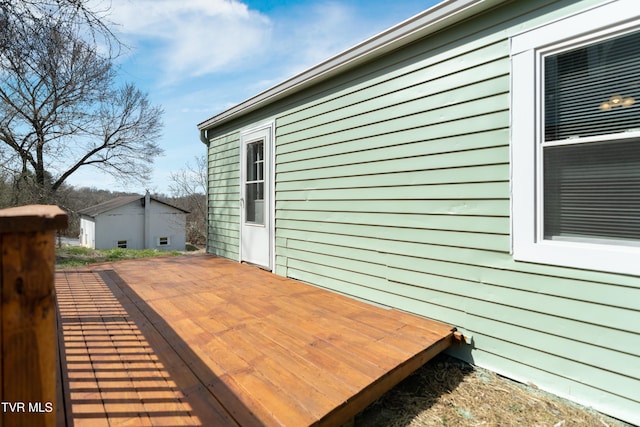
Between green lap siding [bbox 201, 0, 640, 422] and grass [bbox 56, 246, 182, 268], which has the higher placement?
green lap siding [bbox 201, 0, 640, 422]

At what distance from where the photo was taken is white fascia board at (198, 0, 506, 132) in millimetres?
2344

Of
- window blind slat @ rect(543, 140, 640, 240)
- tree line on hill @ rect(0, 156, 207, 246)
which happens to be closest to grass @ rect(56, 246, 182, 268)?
tree line on hill @ rect(0, 156, 207, 246)

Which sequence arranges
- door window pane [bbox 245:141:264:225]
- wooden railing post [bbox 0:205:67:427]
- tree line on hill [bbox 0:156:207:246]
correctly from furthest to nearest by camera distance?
tree line on hill [bbox 0:156:207:246] → door window pane [bbox 245:141:264:225] → wooden railing post [bbox 0:205:67:427]

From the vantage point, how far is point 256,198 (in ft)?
16.1

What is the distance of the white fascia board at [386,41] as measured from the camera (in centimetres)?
234

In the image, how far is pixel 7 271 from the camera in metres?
0.82

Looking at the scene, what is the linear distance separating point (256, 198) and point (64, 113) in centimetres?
1034

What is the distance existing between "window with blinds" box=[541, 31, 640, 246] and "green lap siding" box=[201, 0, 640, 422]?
241mm

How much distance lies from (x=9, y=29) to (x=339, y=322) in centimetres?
431

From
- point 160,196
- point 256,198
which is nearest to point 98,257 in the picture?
point 256,198

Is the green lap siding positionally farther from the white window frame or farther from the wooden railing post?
the wooden railing post

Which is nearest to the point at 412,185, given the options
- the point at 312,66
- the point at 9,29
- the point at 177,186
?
the point at 312,66

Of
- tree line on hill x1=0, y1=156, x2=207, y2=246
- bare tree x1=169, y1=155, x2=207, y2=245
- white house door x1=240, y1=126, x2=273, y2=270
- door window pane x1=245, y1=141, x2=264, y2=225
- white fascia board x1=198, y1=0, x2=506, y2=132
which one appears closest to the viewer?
white fascia board x1=198, y1=0, x2=506, y2=132

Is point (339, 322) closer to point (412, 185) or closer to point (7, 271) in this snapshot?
point (412, 185)
